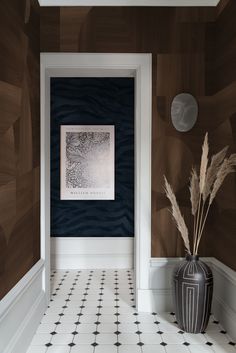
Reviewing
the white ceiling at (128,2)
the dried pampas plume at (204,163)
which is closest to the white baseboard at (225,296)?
the dried pampas plume at (204,163)

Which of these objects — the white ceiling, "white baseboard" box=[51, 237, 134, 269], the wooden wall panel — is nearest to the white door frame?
the white ceiling

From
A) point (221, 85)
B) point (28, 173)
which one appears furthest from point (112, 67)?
point (28, 173)

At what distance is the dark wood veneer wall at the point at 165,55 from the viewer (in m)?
3.09

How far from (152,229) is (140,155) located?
71 centimetres

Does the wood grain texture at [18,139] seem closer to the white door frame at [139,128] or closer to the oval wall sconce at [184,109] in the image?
the white door frame at [139,128]

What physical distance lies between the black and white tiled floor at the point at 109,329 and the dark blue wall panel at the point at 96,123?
1.08 m

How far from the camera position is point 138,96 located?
3.12m

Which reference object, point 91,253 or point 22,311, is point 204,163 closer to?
point 22,311

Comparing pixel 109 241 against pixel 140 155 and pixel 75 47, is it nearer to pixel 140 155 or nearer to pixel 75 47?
pixel 140 155

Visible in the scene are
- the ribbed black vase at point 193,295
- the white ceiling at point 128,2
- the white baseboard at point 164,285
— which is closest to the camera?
the ribbed black vase at point 193,295

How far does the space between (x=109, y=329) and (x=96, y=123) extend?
2678 mm

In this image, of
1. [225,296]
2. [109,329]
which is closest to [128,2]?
[225,296]

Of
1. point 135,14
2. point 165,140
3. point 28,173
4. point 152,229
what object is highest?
point 135,14

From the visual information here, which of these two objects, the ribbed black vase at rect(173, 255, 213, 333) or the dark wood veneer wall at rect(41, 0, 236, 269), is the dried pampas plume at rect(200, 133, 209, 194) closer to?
the dark wood veneer wall at rect(41, 0, 236, 269)
